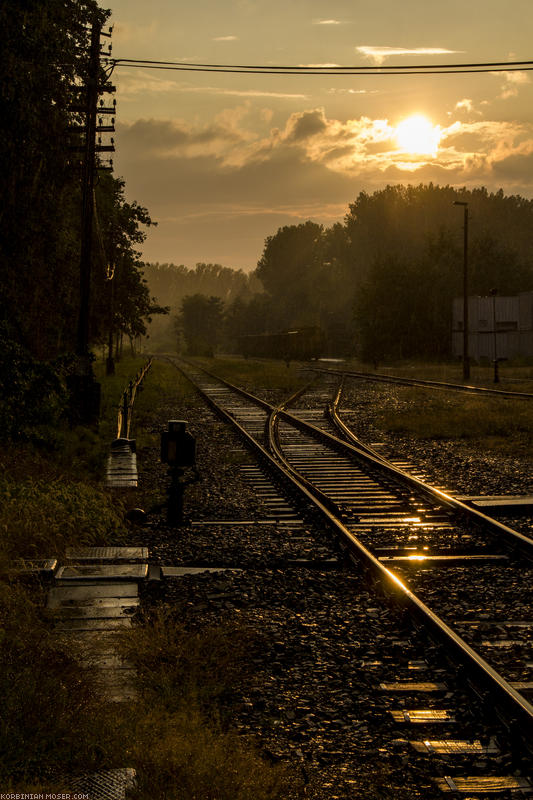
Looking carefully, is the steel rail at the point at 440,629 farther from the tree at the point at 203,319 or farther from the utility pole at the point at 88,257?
the tree at the point at 203,319

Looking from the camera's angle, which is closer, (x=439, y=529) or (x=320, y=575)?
(x=320, y=575)

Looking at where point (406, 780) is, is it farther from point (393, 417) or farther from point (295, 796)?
point (393, 417)

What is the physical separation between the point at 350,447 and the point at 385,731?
11.0 metres

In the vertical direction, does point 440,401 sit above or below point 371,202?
below

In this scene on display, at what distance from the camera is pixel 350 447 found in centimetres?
1541

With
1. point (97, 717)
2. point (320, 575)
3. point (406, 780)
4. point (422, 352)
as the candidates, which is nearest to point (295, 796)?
point (406, 780)

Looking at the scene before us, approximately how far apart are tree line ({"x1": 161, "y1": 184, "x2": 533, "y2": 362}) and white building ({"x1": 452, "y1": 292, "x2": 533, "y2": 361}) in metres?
3.68

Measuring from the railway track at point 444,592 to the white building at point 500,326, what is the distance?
1855 inches

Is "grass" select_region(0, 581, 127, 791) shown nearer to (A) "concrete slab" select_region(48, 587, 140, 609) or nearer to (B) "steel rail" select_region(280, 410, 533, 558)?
(A) "concrete slab" select_region(48, 587, 140, 609)

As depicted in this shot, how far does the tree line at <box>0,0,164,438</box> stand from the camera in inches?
696

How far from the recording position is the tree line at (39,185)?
1767 cm

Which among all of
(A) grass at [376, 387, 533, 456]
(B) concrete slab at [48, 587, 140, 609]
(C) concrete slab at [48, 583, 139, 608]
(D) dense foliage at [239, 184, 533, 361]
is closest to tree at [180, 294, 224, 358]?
(D) dense foliage at [239, 184, 533, 361]

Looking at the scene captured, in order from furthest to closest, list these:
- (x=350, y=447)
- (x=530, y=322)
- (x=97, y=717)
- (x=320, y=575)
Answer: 1. (x=530, y=322)
2. (x=350, y=447)
3. (x=320, y=575)
4. (x=97, y=717)

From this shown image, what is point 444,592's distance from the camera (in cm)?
699
